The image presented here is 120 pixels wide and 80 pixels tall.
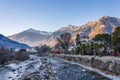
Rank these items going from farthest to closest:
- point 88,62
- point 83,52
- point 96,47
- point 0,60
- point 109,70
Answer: point 83,52 → point 96,47 → point 0,60 → point 88,62 → point 109,70

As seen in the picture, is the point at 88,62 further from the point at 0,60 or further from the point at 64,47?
the point at 64,47

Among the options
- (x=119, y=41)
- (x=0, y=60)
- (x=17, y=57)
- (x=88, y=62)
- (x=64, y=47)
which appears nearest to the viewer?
(x=88, y=62)

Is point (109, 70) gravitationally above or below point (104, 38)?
below

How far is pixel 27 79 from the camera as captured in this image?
126ft

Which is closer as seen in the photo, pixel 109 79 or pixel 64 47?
pixel 109 79

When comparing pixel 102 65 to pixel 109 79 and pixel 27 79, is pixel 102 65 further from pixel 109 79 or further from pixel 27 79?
pixel 27 79

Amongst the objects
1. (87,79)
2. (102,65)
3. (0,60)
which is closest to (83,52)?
(0,60)

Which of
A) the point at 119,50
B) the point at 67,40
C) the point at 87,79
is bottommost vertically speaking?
the point at 87,79

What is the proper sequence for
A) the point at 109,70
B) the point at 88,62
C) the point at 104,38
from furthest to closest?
the point at 104,38 < the point at 88,62 < the point at 109,70

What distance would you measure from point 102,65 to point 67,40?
126 meters

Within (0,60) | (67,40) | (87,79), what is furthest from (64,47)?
(87,79)

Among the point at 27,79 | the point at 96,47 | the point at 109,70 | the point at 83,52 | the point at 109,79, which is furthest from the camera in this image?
the point at 83,52

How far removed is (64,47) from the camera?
17975cm

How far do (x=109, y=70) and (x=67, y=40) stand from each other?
132 metres
